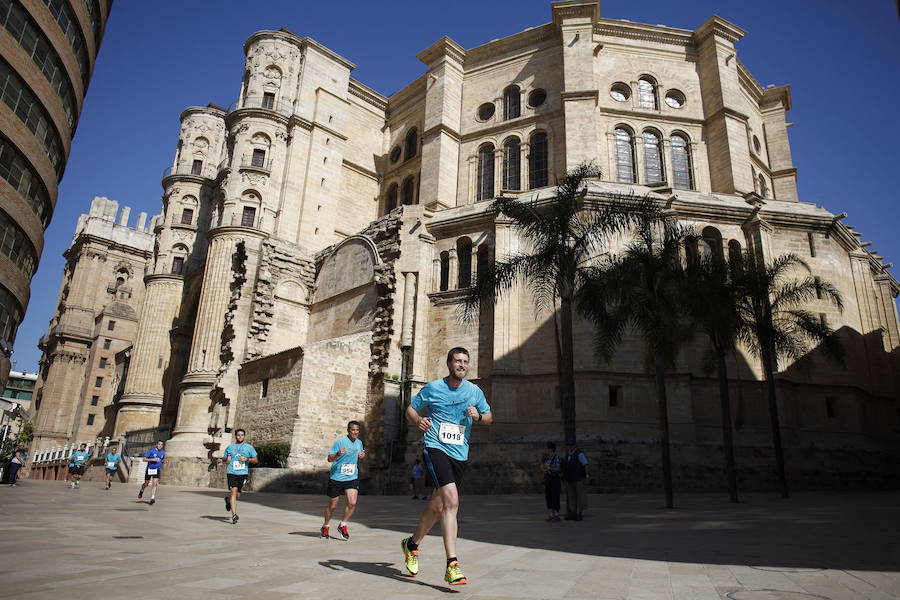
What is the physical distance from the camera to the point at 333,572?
4.84 meters

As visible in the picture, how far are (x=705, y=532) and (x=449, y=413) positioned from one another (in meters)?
5.41

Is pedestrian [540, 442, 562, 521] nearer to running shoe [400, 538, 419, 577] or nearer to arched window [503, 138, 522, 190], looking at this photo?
running shoe [400, 538, 419, 577]

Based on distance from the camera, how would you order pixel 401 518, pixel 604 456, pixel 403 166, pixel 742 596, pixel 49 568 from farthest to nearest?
pixel 403 166 → pixel 604 456 → pixel 401 518 → pixel 49 568 → pixel 742 596

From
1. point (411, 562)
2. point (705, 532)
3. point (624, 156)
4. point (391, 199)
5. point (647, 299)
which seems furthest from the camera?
point (391, 199)

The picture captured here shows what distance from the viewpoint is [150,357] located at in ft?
133

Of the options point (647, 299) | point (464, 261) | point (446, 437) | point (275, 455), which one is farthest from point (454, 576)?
point (464, 261)

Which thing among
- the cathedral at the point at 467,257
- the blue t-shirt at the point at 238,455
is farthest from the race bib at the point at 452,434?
the cathedral at the point at 467,257

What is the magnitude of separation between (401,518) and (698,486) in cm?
1247

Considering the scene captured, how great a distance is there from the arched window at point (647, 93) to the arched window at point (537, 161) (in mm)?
6013

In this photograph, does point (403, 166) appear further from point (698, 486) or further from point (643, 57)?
point (698, 486)

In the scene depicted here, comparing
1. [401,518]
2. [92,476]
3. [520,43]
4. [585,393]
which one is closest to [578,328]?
[585,393]

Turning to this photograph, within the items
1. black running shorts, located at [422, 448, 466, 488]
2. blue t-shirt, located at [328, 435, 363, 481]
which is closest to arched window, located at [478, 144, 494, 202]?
blue t-shirt, located at [328, 435, 363, 481]

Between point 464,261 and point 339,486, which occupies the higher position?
point 464,261

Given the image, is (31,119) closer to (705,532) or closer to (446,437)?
(446,437)
